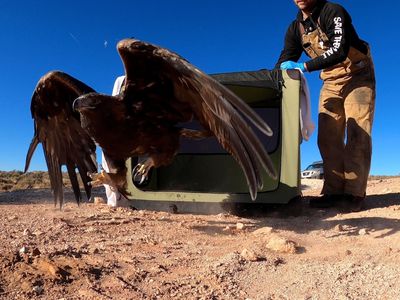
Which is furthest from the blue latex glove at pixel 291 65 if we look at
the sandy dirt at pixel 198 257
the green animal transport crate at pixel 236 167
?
the sandy dirt at pixel 198 257

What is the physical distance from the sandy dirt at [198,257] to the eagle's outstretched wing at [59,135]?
34.2 inches

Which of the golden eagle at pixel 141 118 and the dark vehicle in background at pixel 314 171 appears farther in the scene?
the dark vehicle in background at pixel 314 171

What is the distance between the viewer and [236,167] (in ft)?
19.7

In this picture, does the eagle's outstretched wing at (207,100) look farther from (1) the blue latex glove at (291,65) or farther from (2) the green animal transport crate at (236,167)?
(1) the blue latex glove at (291,65)

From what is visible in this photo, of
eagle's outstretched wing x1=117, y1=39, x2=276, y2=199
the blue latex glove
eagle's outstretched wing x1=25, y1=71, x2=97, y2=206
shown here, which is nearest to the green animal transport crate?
the blue latex glove

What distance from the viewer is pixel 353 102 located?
545 centimetres

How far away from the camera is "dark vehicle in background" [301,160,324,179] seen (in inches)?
554

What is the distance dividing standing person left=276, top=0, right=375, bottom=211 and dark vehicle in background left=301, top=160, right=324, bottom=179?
8.48 m

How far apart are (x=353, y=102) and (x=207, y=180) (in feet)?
7.40

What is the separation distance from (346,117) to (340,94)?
32cm

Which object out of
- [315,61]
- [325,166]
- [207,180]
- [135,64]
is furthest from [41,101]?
[325,166]

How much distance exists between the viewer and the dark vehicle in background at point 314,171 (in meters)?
14.1

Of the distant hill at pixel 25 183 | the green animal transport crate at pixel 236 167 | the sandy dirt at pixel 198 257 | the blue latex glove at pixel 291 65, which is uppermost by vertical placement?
the blue latex glove at pixel 291 65

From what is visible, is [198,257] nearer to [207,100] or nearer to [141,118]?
[207,100]
